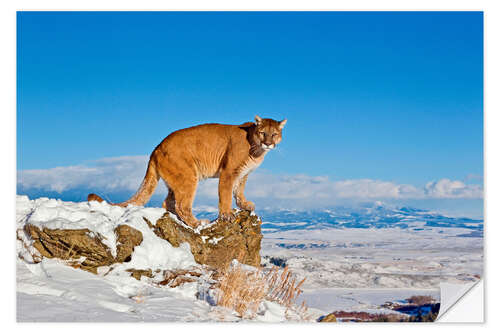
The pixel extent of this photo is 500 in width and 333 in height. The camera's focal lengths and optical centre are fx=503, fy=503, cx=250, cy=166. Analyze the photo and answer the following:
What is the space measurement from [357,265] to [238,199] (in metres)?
3.08

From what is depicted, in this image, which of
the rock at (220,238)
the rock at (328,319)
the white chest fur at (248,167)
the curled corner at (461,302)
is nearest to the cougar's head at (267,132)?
the white chest fur at (248,167)

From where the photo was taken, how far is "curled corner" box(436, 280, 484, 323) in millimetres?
9102

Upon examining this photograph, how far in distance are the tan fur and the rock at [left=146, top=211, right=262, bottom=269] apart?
0.32 meters

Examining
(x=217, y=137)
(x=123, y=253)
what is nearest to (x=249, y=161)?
(x=217, y=137)

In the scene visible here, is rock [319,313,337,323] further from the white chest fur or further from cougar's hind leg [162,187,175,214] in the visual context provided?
cougar's hind leg [162,187,175,214]

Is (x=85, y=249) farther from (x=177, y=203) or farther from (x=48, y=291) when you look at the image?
(x=177, y=203)

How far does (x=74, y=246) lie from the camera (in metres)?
8.45

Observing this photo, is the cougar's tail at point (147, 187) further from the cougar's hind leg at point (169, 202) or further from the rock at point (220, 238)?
the rock at point (220, 238)

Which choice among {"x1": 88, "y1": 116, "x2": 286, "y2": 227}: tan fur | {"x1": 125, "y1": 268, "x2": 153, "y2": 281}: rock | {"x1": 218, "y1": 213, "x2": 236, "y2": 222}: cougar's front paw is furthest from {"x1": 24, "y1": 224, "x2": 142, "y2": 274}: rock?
{"x1": 218, "y1": 213, "x2": 236, "y2": 222}: cougar's front paw

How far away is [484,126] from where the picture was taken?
31.6 ft

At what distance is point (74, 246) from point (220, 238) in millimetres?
2983

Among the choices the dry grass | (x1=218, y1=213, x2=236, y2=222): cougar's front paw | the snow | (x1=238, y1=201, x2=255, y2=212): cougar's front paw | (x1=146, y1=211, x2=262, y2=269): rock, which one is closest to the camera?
the snow

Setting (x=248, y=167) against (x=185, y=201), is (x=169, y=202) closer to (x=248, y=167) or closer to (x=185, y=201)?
(x=185, y=201)

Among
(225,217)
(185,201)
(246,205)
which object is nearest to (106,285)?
(185,201)
